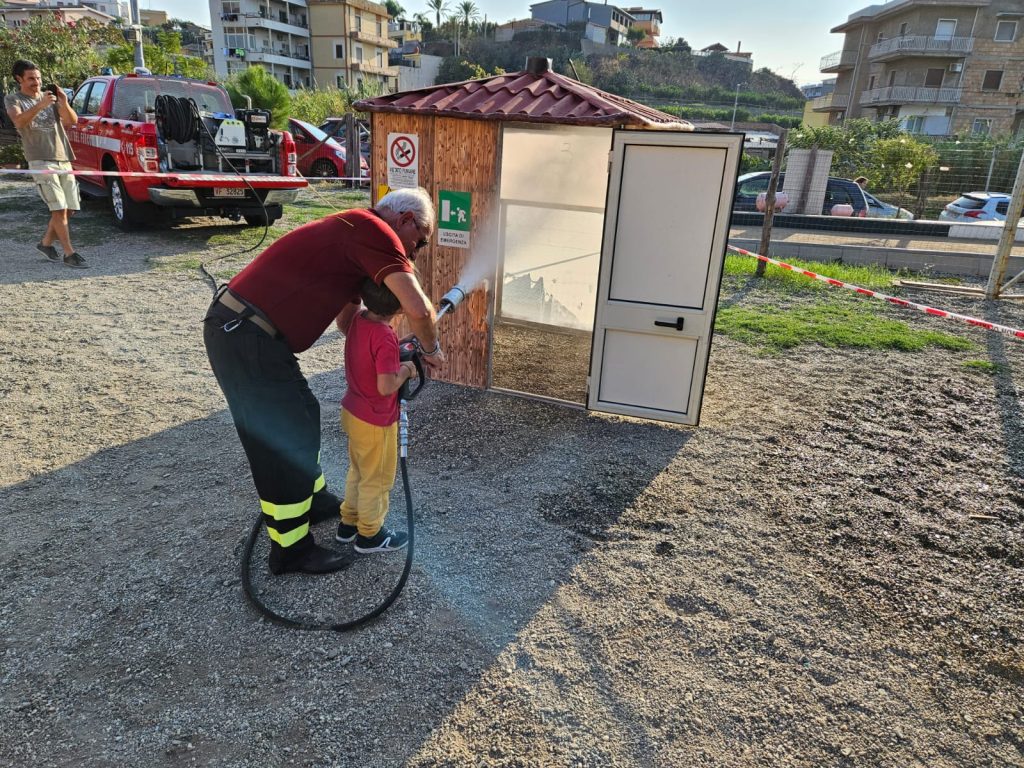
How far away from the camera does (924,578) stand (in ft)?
11.1

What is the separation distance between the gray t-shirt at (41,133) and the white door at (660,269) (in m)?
6.75

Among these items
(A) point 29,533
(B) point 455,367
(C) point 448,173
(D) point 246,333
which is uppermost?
(C) point 448,173

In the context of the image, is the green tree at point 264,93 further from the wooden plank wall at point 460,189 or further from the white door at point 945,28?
the white door at point 945,28

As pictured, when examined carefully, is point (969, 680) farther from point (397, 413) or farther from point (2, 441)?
point (2, 441)

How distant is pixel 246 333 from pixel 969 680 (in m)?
3.34

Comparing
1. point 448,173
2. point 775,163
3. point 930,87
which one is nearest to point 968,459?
point 448,173

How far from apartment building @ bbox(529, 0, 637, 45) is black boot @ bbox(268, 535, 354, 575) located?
3071 inches

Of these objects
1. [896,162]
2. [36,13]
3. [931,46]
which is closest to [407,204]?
[896,162]

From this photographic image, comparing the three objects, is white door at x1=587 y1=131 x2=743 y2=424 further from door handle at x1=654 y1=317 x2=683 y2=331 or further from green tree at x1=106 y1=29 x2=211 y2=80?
green tree at x1=106 y1=29 x2=211 y2=80

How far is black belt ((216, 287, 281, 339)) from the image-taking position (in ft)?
8.87

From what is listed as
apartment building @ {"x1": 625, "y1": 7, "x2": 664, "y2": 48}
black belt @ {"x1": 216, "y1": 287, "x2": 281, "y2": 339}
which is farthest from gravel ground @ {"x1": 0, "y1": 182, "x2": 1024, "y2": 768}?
apartment building @ {"x1": 625, "y1": 7, "x2": 664, "y2": 48}

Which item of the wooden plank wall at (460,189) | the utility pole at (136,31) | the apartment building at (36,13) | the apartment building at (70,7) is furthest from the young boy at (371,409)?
the apartment building at (70,7)

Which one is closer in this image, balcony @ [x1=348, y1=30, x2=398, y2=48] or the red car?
the red car

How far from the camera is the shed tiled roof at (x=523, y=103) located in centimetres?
435
